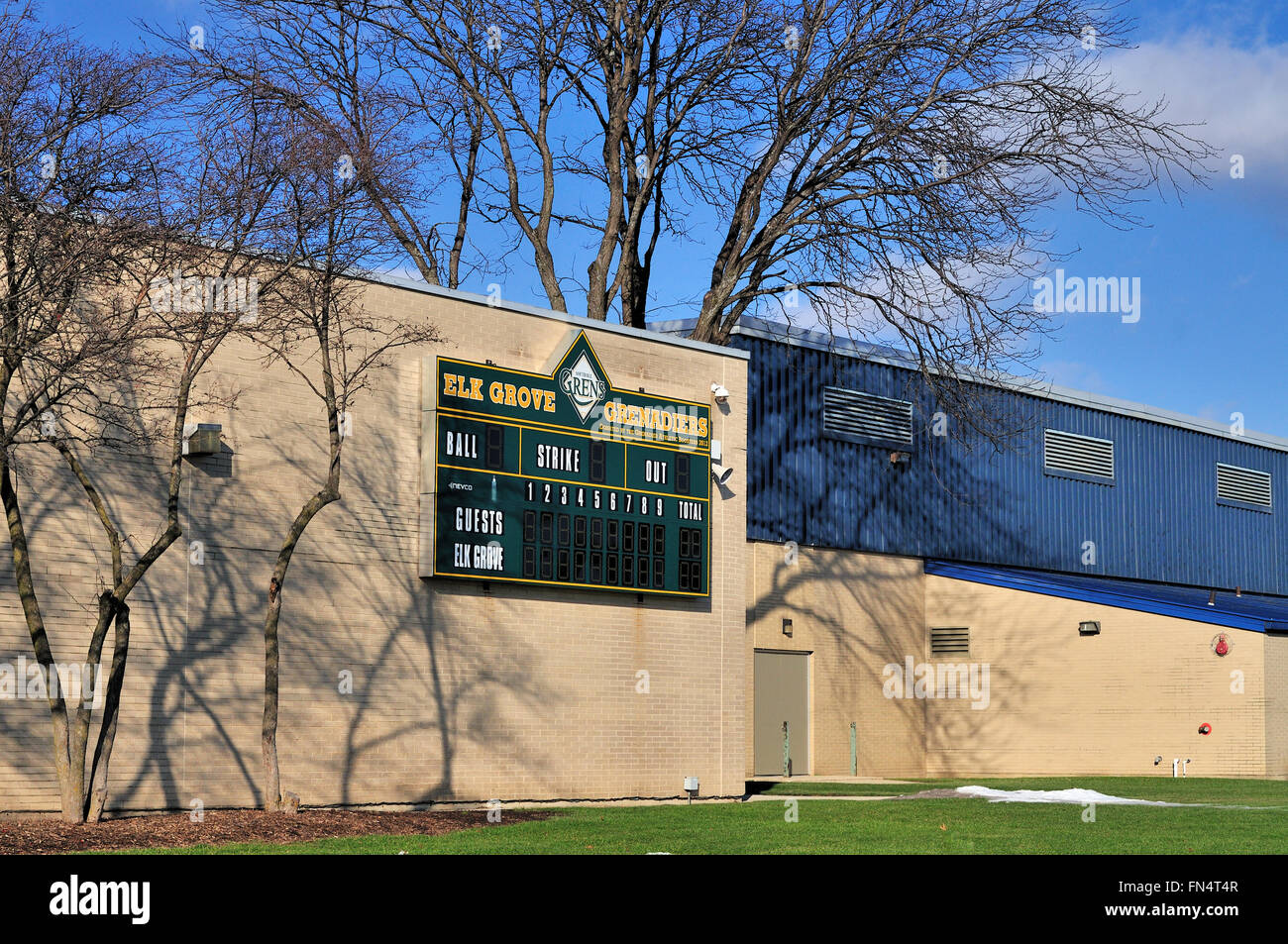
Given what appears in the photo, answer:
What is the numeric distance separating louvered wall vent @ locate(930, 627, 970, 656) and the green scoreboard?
13791 millimetres

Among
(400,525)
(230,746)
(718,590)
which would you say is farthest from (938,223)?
(230,746)

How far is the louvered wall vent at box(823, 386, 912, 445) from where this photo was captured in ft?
114

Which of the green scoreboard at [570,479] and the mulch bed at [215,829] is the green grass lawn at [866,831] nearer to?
the mulch bed at [215,829]

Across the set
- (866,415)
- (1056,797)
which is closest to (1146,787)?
(1056,797)

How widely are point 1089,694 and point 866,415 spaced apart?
8.29 m

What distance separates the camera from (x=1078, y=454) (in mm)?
40531

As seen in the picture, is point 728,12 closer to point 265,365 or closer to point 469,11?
point 469,11

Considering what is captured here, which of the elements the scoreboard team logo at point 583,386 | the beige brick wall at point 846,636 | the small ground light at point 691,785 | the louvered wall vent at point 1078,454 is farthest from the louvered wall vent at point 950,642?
the scoreboard team logo at point 583,386

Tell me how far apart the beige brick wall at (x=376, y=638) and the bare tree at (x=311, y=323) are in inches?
15.3

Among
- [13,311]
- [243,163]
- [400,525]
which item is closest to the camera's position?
[13,311]

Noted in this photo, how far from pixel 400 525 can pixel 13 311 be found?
7.53 m

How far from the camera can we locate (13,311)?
47.4ft

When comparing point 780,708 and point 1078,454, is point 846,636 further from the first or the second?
point 1078,454

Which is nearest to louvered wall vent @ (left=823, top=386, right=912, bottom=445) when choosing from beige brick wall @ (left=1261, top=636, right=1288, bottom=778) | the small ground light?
beige brick wall @ (left=1261, top=636, right=1288, bottom=778)
